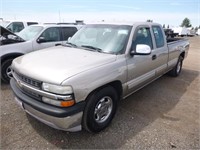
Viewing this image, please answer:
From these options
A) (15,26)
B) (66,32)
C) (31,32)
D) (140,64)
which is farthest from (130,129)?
(15,26)

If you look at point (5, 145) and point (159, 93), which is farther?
point (159, 93)

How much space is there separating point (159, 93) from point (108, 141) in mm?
2592

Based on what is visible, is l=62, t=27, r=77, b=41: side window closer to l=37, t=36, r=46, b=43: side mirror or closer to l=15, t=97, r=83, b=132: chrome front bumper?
l=37, t=36, r=46, b=43: side mirror

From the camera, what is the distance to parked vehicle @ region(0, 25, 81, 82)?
16.7 ft

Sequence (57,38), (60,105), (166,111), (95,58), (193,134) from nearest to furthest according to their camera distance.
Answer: (60,105)
(95,58)
(193,134)
(166,111)
(57,38)

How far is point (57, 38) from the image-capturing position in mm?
6703

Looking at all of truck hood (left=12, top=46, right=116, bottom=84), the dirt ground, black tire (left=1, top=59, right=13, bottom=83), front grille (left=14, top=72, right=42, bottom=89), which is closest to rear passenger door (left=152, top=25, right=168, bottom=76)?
the dirt ground

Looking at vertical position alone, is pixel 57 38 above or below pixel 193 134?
above

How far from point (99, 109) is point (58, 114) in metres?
0.82

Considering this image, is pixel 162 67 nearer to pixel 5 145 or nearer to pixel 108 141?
pixel 108 141

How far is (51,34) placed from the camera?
654 cm

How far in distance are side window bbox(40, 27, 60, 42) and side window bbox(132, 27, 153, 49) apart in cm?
352

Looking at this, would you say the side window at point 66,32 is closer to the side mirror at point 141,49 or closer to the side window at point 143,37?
the side window at point 143,37

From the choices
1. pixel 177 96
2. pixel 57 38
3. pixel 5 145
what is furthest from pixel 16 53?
pixel 177 96
